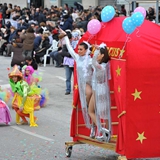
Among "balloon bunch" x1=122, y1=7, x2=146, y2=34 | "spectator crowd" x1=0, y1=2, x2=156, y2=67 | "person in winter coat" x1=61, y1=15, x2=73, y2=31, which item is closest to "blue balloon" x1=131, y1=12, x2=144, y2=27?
"balloon bunch" x1=122, y1=7, x2=146, y2=34

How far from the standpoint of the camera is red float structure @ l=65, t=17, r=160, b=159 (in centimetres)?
799

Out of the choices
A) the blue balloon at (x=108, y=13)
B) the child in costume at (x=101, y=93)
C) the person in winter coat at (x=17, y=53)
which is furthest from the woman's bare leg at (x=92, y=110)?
the person in winter coat at (x=17, y=53)

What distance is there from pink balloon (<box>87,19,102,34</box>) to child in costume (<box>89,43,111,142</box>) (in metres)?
0.42

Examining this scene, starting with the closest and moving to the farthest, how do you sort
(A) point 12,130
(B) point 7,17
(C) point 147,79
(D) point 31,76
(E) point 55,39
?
(C) point 147,79 → (A) point 12,130 → (D) point 31,76 → (E) point 55,39 → (B) point 7,17

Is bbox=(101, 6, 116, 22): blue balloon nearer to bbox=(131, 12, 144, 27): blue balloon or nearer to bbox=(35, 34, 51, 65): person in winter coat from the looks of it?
bbox=(131, 12, 144, 27): blue balloon

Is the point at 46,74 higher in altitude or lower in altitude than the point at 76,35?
lower

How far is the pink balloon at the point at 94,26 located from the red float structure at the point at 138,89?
0.52 m

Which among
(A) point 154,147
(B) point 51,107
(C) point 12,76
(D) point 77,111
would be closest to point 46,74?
(B) point 51,107

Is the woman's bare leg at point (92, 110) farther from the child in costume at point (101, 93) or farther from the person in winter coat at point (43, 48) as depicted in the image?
the person in winter coat at point (43, 48)

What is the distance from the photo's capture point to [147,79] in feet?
26.5

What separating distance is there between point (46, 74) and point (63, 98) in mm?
5109

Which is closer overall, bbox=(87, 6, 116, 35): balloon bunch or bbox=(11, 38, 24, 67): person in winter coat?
bbox=(87, 6, 116, 35): balloon bunch

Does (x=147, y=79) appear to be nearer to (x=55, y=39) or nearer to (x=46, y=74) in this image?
(x=46, y=74)

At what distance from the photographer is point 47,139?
433 inches
